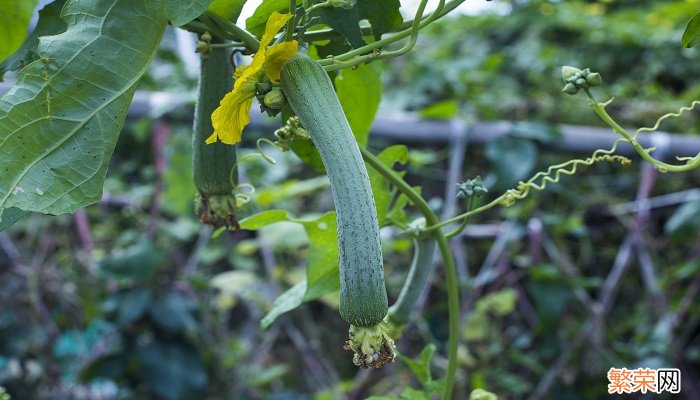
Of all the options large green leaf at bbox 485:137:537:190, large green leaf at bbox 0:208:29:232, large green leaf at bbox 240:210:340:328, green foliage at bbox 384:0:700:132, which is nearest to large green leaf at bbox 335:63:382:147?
large green leaf at bbox 240:210:340:328

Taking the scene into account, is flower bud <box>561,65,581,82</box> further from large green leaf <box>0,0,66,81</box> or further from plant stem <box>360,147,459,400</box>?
large green leaf <box>0,0,66,81</box>

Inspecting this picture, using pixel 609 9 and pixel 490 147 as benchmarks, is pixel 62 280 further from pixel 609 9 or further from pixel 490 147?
pixel 609 9

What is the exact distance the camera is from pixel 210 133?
600 millimetres

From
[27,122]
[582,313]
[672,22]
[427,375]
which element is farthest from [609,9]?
[27,122]

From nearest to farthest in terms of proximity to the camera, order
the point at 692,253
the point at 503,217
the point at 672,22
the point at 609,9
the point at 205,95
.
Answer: the point at 205,95 < the point at 692,253 < the point at 503,217 < the point at 672,22 < the point at 609,9

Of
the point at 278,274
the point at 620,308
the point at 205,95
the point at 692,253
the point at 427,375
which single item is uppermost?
the point at 205,95

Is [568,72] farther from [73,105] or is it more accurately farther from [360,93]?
[73,105]

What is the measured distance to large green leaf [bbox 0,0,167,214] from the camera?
47 cm

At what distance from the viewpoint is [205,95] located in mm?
590

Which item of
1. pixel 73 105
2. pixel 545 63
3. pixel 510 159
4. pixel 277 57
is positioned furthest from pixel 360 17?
pixel 545 63

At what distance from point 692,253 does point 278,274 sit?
1.14 metres

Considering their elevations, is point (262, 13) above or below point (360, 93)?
above

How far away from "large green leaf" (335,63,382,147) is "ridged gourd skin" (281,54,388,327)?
10.3 inches

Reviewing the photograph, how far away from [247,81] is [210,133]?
13cm
